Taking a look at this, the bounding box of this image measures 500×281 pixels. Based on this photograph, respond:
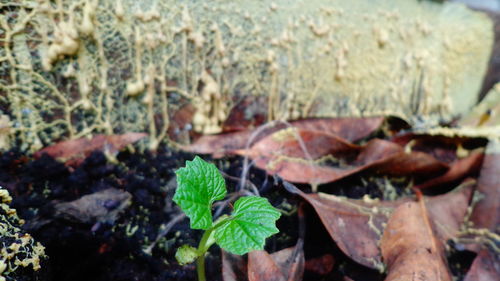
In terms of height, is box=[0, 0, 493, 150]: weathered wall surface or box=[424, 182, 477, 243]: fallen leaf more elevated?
box=[0, 0, 493, 150]: weathered wall surface

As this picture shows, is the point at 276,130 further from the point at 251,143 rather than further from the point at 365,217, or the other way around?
the point at 365,217

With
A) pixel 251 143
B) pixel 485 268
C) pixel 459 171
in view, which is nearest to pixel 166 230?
pixel 251 143

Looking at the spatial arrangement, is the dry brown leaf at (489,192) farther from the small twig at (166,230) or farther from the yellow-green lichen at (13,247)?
the yellow-green lichen at (13,247)

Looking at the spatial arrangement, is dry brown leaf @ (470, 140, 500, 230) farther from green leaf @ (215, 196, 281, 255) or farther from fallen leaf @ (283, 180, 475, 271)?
green leaf @ (215, 196, 281, 255)

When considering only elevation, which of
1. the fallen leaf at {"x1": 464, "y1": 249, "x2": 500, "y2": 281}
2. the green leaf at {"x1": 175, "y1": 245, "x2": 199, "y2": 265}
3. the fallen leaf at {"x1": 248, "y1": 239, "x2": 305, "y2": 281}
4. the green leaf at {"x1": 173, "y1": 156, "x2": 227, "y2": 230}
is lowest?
the fallen leaf at {"x1": 464, "y1": 249, "x2": 500, "y2": 281}

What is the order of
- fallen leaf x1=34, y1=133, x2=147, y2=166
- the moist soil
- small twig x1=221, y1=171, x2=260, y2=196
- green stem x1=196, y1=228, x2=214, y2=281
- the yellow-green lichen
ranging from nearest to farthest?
→ the yellow-green lichen
green stem x1=196, y1=228, x2=214, y2=281
the moist soil
small twig x1=221, y1=171, x2=260, y2=196
fallen leaf x1=34, y1=133, x2=147, y2=166

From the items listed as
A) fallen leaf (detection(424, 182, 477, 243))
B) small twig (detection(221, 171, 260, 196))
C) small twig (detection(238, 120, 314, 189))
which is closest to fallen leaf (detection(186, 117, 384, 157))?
small twig (detection(238, 120, 314, 189))

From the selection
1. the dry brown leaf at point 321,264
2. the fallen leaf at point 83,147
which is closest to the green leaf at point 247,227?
the dry brown leaf at point 321,264
